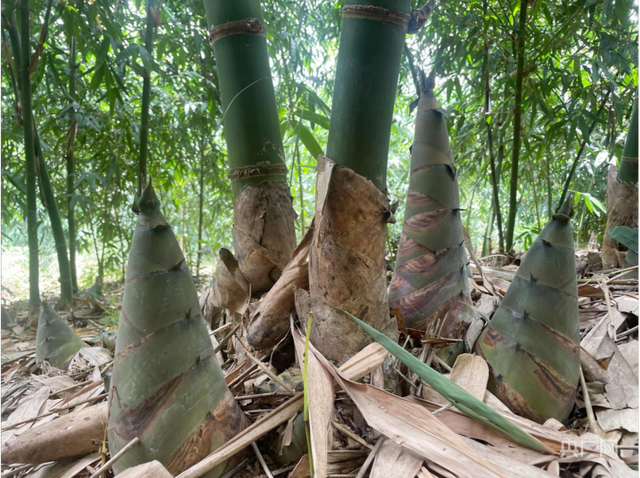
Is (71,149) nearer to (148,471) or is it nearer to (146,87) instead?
(146,87)

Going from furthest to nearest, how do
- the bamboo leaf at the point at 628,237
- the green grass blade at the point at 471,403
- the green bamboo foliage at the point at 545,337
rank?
the green bamboo foliage at the point at 545,337, the green grass blade at the point at 471,403, the bamboo leaf at the point at 628,237

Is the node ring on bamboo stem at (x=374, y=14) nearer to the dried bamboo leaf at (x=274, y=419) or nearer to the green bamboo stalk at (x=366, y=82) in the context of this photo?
the green bamboo stalk at (x=366, y=82)

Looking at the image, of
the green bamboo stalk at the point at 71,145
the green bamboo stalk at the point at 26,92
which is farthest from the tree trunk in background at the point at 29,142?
the green bamboo stalk at the point at 71,145

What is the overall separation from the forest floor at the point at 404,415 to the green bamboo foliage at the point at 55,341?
0.13 ft

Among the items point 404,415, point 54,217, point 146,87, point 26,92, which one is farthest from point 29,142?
point 404,415

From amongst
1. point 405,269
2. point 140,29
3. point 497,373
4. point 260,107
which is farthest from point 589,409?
point 140,29

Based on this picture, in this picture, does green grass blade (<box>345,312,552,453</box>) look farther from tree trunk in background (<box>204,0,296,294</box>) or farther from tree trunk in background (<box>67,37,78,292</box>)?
tree trunk in background (<box>67,37,78,292</box>)

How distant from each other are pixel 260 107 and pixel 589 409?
0.61m

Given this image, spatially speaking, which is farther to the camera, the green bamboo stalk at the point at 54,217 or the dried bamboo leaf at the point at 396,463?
the green bamboo stalk at the point at 54,217

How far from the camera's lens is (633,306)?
39 cm

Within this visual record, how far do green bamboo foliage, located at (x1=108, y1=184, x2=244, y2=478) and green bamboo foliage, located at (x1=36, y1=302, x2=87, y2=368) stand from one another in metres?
0.36

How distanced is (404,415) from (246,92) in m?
0.54

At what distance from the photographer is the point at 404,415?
40 centimetres

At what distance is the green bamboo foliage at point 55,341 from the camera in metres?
0.69
